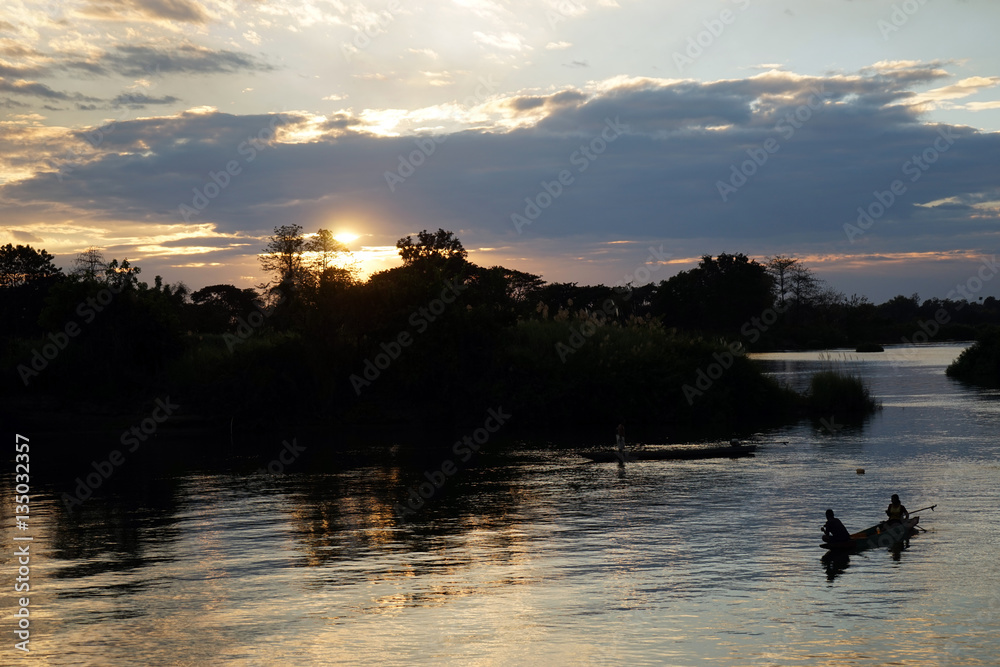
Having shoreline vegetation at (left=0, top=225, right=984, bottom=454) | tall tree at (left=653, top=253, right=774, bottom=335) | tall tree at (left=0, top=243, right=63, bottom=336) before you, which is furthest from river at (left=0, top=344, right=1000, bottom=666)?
tall tree at (left=653, top=253, right=774, bottom=335)

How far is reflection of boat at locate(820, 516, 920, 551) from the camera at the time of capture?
944 inches

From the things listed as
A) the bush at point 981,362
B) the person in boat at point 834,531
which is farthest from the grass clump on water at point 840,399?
the person in boat at point 834,531

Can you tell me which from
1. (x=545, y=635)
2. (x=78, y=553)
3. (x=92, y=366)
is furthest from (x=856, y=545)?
(x=92, y=366)

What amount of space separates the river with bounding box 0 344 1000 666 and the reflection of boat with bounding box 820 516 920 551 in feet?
1.05

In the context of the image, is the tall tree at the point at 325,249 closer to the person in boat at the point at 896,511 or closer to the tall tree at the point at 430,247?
the tall tree at the point at 430,247

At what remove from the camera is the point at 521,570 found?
23.0 metres

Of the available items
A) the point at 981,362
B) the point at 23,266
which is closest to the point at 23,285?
the point at 23,266

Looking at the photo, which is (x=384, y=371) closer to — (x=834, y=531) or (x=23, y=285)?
(x=23, y=285)

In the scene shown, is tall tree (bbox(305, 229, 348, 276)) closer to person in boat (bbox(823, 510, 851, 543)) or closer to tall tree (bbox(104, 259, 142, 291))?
tall tree (bbox(104, 259, 142, 291))

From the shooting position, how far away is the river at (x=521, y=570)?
17359mm

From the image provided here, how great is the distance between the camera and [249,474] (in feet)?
140

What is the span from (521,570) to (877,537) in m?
9.85

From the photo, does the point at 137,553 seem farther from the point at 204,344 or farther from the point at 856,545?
the point at 204,344

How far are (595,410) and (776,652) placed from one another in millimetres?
44447
